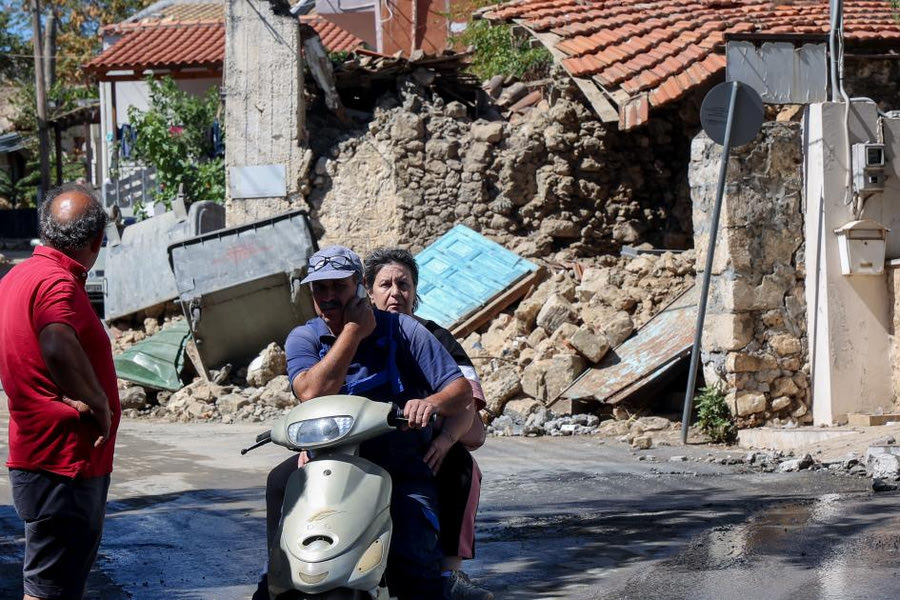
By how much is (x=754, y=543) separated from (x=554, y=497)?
6.25 feet

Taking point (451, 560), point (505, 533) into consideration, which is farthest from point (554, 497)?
A: point (451, 560)

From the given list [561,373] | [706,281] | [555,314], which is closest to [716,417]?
[706,281]

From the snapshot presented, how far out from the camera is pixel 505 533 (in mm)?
6777

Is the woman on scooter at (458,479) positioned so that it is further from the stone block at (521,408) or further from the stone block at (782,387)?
the stone block at (521,408)

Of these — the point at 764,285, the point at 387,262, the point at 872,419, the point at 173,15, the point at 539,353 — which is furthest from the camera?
the point at 173,15

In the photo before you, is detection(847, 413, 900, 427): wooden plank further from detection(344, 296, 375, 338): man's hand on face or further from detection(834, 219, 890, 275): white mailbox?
detection(344, 296, 375, 338): man's hand on face

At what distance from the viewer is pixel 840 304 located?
33.9ft

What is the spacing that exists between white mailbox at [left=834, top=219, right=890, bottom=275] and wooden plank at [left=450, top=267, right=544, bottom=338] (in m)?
4.80

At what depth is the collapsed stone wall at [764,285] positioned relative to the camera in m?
10.5

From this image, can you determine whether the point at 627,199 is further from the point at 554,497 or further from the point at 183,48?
the point at 183,48

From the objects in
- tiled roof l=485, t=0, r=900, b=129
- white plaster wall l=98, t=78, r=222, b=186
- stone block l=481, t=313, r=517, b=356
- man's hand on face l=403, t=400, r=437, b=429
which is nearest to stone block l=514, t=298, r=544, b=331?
stone block l=481, t=313, r=517, b=356

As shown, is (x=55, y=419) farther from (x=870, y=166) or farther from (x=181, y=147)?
(x=181, y=147)

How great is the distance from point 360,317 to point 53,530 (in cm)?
119

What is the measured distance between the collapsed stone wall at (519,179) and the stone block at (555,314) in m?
2.76
